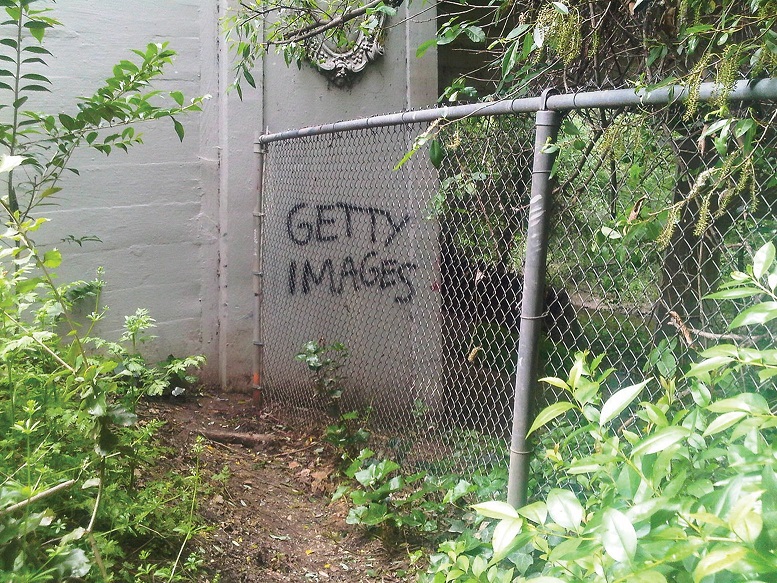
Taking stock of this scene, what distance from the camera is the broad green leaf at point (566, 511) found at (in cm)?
121

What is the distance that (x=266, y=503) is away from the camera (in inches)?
141

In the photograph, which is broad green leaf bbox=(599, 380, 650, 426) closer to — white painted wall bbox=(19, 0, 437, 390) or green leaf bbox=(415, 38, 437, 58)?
green leaf bbox=(415, 38, 437, 58)

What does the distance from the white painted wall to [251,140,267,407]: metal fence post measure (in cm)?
9

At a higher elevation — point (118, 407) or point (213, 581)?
point (118, 407)

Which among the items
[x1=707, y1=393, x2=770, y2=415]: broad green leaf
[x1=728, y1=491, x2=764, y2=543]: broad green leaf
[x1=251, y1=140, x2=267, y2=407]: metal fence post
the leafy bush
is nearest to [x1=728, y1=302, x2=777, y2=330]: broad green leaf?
the leafy bush

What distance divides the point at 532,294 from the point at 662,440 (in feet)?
3.93

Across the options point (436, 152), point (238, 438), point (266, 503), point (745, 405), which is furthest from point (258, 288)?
point (745, 405)

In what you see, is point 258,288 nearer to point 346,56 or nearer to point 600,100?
point 346,56

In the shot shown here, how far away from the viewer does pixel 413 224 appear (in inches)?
171

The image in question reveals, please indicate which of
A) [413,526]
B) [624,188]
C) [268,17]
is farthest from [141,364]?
[624,188]

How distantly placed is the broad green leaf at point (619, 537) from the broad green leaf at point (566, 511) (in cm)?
15

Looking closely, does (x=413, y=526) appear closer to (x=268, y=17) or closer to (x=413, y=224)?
(x=413, y=224)

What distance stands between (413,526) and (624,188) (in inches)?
67.2

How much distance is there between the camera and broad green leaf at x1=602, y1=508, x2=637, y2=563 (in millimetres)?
1009
